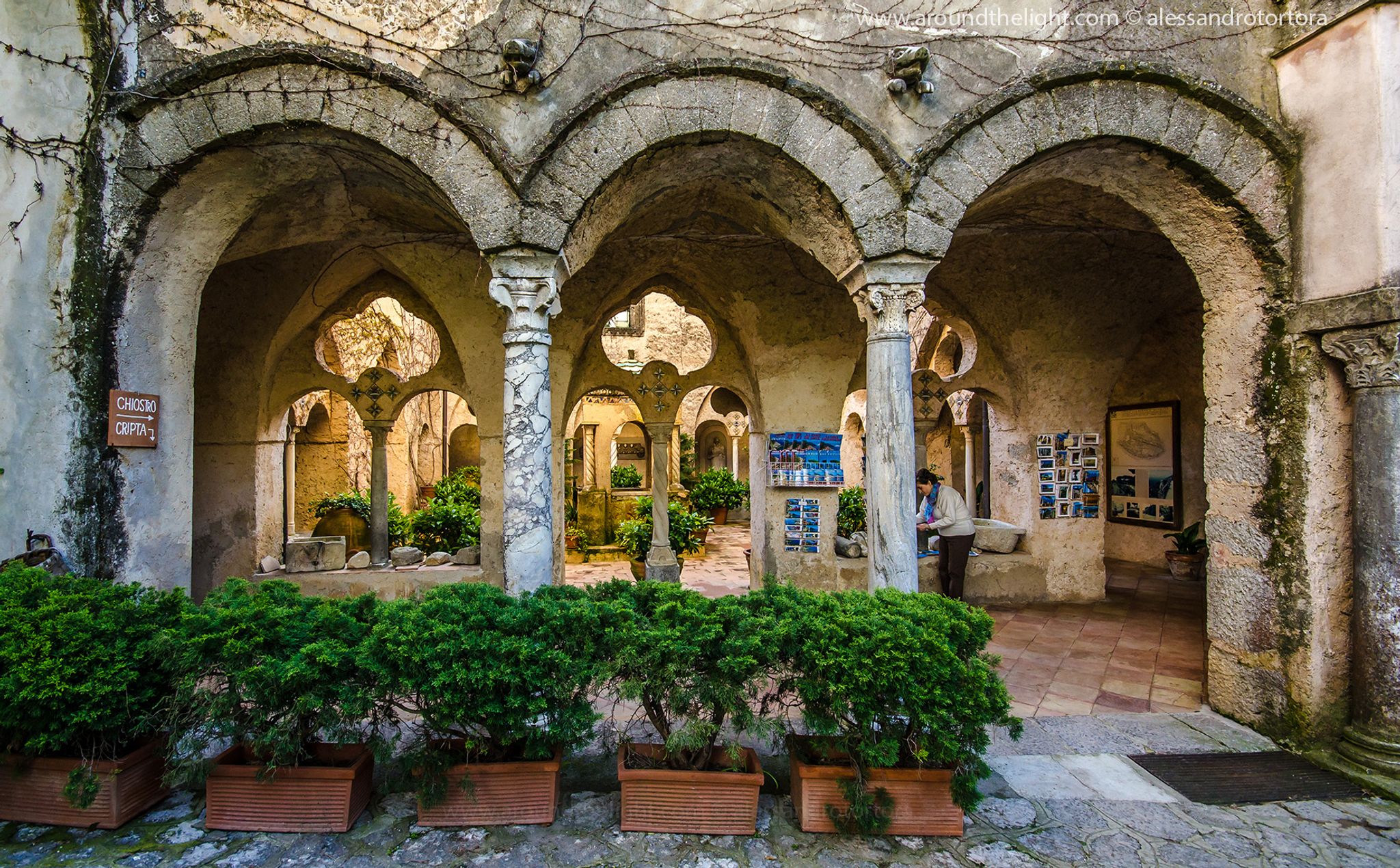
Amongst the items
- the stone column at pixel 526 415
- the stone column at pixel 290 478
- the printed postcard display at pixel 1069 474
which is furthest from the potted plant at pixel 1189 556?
the stone column at pixel 290 478

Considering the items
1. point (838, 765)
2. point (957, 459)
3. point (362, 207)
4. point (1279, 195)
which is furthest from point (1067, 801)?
point (957, 459)

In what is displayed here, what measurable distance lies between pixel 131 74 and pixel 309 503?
8.27 metres

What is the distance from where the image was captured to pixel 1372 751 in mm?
3367

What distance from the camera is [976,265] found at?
6711mm

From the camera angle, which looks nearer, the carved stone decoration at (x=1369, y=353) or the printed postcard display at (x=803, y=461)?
the carved stone decoration at (x=1369, y=353)

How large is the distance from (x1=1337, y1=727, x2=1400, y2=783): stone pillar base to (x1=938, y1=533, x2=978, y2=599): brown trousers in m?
2.92

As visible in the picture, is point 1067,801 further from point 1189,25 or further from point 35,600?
point 35,600

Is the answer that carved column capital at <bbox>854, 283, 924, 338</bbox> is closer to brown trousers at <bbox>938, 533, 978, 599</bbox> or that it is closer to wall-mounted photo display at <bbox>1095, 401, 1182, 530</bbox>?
brown trousers at <bbox>938, 533, 978, 599</bbox>

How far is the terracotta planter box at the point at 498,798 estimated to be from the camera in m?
2.75

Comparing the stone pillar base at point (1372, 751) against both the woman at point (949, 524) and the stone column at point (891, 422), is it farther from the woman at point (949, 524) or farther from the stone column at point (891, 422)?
the woman at point (949, 524)

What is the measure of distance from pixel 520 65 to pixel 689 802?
3922 mm

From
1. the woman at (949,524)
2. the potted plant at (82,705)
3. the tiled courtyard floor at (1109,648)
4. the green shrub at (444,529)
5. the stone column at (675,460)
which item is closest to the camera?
the potted plant at (82,705)

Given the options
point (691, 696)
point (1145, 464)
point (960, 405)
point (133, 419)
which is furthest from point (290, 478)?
point (1145, 464)

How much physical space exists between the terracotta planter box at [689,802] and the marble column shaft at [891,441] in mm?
1522
